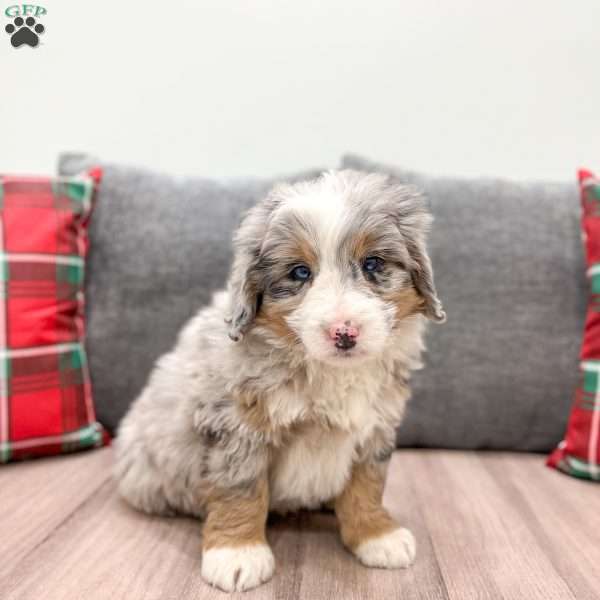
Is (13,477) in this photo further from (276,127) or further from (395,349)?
(276,127)

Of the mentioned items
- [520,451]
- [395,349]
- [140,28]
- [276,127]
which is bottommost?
[520,451]

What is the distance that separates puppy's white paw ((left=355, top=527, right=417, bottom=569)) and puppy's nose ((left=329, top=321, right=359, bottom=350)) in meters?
0.61

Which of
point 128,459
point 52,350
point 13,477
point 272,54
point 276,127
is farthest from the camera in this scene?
point 276,127

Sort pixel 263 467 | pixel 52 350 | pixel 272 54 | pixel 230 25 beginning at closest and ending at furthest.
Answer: pixel 263 467
pixel 52 350
pixel 230 25
pixel 272 54

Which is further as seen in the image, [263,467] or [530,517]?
[530,517]

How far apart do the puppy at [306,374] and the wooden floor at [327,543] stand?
9 centimetres

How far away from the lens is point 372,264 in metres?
1.50

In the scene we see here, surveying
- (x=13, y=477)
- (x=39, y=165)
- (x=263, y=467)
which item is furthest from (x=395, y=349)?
(x=39, y=165)

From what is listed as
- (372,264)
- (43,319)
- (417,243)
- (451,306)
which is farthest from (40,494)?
(451,306)

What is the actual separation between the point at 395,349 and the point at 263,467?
46cm

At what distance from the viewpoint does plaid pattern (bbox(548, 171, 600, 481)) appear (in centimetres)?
220

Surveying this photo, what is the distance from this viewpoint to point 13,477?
212cm

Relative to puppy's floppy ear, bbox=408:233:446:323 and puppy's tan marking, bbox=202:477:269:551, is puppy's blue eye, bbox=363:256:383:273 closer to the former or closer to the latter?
puppy's floppy ear, bbox=408:233:446:323

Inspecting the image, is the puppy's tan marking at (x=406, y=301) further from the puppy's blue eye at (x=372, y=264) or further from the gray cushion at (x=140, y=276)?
the gray cushion at (x=140, y=276)
